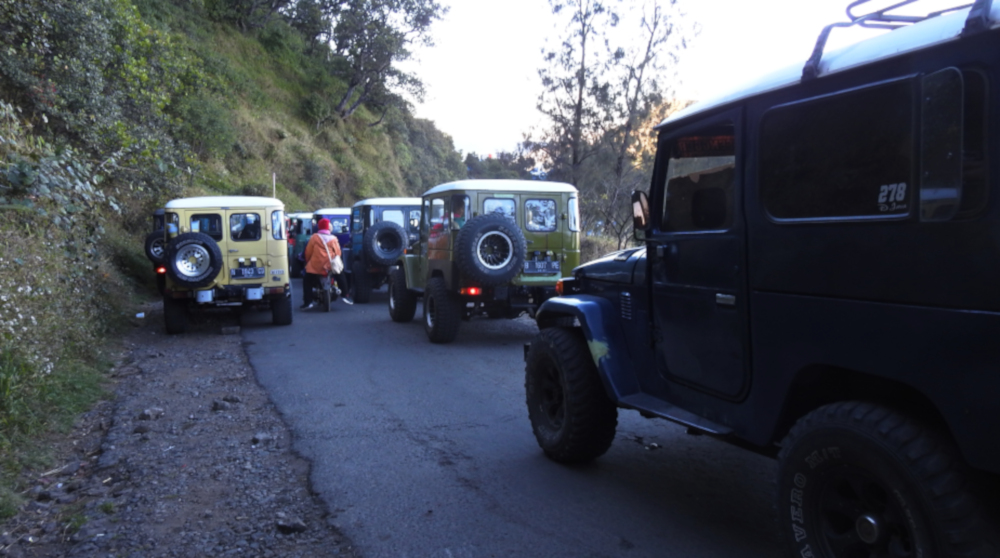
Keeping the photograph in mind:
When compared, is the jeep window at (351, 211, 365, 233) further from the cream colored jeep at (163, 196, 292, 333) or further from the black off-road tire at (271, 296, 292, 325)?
the cream colored jeep at (163, 196, 292, 333)

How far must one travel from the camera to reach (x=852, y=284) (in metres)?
2.85

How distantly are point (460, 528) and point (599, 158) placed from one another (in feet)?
73.7

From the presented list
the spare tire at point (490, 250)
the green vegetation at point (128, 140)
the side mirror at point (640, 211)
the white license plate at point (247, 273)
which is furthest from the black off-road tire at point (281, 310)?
the side mirror at point (640, 211)

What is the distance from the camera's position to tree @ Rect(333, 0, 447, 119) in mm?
37969

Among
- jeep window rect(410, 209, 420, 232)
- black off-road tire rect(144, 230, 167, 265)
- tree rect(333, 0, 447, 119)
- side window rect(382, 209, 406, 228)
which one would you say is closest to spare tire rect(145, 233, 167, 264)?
black off-road tire rect(144, 230, 167, 265)

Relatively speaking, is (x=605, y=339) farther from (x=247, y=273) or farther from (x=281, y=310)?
(x=281, y=310)

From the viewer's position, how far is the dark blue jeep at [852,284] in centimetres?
241

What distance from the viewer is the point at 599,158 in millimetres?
25516

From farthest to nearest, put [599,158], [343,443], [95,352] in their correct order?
[599,158]
[95,352]
[343,443]

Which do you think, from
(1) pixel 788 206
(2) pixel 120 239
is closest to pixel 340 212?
(2) pixel 120 239

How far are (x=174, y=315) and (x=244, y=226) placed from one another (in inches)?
69.1

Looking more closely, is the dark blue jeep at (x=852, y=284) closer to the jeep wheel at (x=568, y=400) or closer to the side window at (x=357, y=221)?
the jeep wheel at (x=568, y=400)

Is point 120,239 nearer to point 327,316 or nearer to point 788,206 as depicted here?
point 327,316

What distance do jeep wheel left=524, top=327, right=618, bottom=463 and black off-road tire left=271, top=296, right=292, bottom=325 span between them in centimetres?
795
